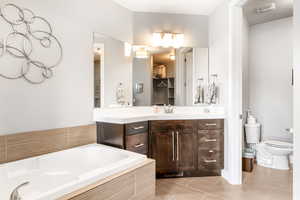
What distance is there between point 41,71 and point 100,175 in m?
1.28

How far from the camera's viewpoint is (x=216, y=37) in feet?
9.98

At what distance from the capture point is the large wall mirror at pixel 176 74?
10.6 ft

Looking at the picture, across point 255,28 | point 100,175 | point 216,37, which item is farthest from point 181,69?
point 100,175

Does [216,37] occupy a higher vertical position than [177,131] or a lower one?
higher

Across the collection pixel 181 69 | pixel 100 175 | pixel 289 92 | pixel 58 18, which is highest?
pixel 58 18

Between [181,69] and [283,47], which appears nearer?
[181,69]

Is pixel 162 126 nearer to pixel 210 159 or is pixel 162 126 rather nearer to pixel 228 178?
pixel 210 159

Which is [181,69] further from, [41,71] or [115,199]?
[115,199]

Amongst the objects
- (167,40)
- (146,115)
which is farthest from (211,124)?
(167,40)

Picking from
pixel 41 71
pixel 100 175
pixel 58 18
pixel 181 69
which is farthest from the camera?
pixel 181 69

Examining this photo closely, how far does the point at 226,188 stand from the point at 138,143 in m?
1.26

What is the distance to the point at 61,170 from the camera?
6.26 ft

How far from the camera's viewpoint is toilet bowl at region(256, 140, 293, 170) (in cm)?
301

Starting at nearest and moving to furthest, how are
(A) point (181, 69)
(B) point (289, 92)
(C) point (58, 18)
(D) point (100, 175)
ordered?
(D) point (100, 175)
(C) point (58, 18)
(A) point (181, 69)
(B) point (289, 92)
